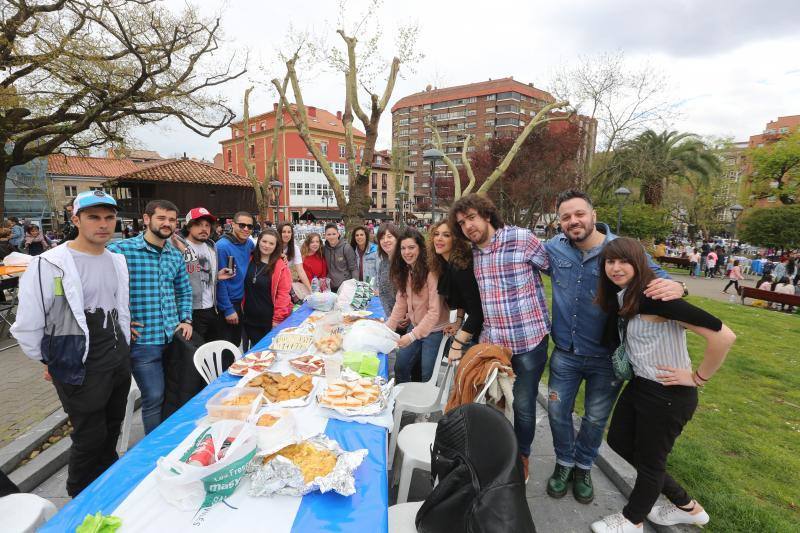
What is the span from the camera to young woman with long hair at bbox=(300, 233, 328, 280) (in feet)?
20.1

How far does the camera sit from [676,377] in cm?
196

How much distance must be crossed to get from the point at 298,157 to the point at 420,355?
145 ft

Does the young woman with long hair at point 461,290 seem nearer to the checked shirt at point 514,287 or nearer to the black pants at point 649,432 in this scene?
the checked shirt at point 514,287

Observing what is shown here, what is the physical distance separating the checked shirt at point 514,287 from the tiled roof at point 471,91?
6585 cm

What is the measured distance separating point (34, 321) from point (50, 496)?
151 cm

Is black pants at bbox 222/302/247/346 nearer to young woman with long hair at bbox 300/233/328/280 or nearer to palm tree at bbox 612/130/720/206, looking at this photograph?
young woman with long hair at bbox 300/233/328/280

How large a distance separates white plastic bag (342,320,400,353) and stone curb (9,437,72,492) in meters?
2.44

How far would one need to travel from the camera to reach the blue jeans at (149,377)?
283cm

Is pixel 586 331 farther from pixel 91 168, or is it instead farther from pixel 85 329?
pixel 91 168

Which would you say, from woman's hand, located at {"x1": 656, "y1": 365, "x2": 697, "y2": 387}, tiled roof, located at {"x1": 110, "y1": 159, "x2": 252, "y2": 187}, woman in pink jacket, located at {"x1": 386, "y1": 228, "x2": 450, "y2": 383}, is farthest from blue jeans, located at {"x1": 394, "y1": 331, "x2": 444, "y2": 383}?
tiled roof, located at {"x1": 110, "y1": 159, "x2": 252, "y2": 187}

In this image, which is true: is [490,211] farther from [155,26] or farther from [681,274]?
[681,274]

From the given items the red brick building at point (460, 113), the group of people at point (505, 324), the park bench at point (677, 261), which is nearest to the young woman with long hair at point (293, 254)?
the group of people at point (505, 324)

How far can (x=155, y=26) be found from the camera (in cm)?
980

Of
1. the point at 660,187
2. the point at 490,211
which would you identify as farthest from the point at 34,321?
the point at 660,187
